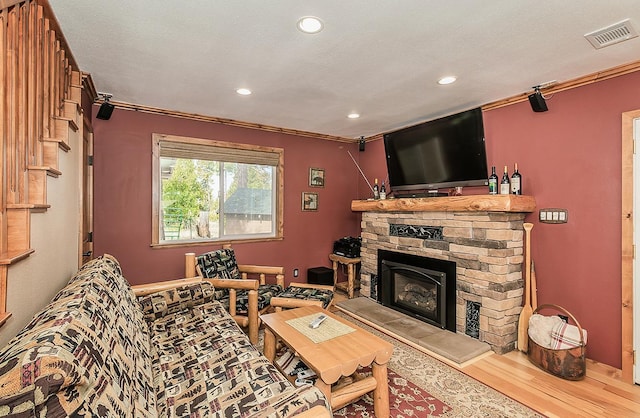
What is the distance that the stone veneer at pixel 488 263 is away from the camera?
9.60 feet

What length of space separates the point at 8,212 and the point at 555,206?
3845mm

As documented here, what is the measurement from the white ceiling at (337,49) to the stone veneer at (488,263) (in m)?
1.25

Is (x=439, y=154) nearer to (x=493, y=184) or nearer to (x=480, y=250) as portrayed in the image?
(x=493, y=184)

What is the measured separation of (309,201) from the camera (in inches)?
191

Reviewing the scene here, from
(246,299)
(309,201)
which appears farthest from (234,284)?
(309,201)

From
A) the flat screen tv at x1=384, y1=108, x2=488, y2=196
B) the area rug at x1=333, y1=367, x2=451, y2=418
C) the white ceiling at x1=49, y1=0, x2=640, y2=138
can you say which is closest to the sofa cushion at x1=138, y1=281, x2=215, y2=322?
the area rug at x1=333, y1=367, x2=451, y2=418

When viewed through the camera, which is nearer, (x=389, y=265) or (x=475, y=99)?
(x=475, y=99)

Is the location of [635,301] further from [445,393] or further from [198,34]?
[198,34]

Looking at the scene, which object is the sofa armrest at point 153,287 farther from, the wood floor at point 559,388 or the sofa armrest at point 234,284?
the wood floor at point 559,388

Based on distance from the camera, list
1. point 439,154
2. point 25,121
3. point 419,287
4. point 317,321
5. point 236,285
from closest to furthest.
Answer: point 25,121, point 317,321, point 236,285, point 439,154, point 419,287

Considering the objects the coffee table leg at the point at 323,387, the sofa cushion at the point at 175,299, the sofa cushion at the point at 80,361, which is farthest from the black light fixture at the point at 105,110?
the coffee table leg at the point at 323,387

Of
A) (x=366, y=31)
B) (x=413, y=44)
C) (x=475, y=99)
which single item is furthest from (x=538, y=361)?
(x=366, y=31)

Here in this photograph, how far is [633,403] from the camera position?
222 cm

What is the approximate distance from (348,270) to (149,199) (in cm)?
281
